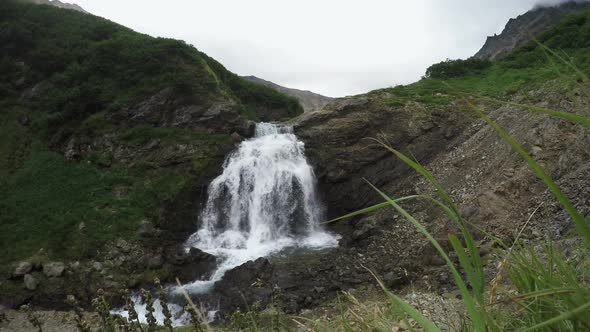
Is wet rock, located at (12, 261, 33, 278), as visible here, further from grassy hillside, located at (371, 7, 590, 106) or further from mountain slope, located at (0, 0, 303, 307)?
grassy hillside, located at (371, 7, 590, 106)

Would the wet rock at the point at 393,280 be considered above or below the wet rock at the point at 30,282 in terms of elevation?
above

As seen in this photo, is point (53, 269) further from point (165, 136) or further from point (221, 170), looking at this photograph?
point (165, 136)

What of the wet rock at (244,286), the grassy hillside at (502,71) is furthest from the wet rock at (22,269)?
the grassy hillside at (502,71)

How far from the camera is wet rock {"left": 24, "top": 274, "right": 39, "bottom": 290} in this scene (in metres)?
12.5

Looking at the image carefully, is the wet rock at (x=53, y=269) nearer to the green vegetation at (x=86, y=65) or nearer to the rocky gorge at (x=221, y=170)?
the rocky gorge at (x=221, y=170)

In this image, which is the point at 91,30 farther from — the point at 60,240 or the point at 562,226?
the point at 562,226

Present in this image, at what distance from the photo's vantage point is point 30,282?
12617 millimetres

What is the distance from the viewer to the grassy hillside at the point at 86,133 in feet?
53.8

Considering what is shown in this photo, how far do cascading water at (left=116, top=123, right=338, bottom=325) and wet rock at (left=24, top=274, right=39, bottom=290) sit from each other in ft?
19.6

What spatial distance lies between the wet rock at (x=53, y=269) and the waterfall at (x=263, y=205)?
5.30 m

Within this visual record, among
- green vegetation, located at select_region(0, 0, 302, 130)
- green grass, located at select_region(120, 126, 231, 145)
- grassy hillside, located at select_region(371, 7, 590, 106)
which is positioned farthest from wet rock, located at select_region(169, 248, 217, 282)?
grassy hillside, located at select_region(371, 7, 590, 106)

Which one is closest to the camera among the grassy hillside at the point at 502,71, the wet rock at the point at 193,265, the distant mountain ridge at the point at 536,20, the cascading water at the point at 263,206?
the wet rock at the point at 193,265

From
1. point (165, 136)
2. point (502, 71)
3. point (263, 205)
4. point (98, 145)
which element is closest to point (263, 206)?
point (263, 205)

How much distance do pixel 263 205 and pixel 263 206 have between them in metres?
0.06
